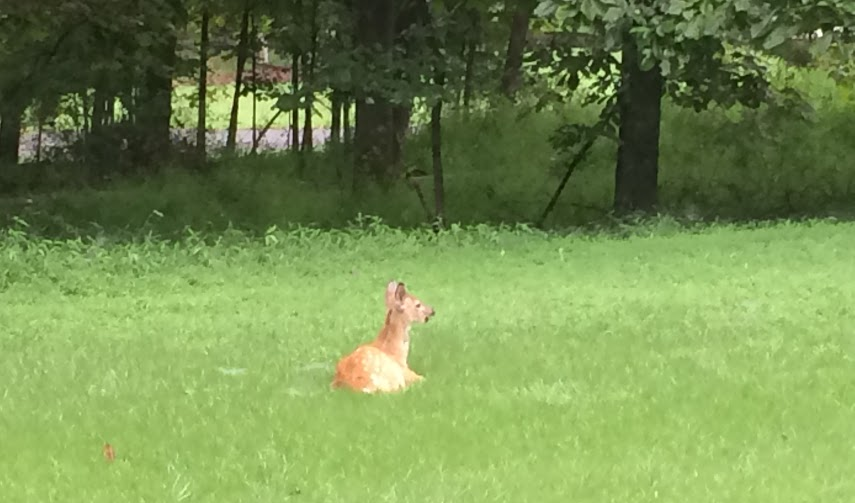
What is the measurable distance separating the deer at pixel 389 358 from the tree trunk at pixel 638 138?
9134mm

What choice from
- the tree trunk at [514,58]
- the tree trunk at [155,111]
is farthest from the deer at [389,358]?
the tree trunk at [514,58]

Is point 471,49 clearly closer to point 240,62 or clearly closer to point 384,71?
point 384,71

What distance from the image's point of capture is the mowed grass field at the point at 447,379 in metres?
4.62

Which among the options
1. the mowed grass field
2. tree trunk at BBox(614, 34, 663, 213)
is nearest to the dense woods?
tree trunk at BBox(614, 34, 663, 213)

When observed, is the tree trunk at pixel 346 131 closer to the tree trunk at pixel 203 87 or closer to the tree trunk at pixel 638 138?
the tree trunk at pixel 203 87

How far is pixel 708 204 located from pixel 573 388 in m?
10.8

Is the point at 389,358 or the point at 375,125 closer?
the point at 389,358

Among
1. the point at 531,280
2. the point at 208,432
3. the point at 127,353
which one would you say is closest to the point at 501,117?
the point at 531,280

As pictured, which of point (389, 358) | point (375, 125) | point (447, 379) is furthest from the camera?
point (375, 125)

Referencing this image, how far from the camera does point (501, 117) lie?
71.7 ft

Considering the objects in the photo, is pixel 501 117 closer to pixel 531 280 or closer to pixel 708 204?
pixel 708 204

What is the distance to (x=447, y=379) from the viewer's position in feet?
20.2

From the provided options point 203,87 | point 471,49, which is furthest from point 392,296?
point 203,87

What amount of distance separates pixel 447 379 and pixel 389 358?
0.35 m
